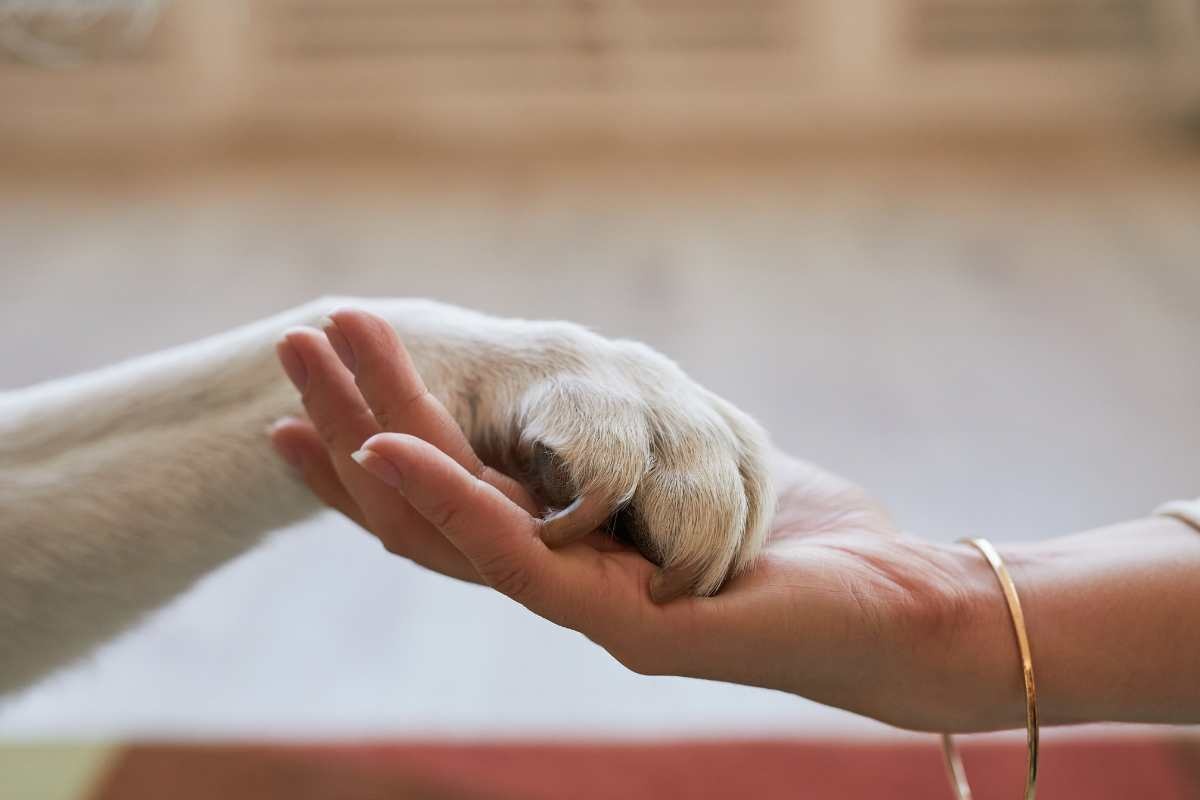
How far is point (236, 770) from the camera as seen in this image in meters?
1.37

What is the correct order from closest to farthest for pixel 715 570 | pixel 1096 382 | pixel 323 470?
1. pixel 715 570
2. pixel 323 470
3. pixel 1096 382

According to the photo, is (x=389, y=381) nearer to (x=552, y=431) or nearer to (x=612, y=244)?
(x=552, y=431)

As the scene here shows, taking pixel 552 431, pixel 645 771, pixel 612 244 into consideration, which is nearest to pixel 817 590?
pixel 552 431

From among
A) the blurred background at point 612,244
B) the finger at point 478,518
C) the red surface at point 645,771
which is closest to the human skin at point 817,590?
the finger at point 478,518

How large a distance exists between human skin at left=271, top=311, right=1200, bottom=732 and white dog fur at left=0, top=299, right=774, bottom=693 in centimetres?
6

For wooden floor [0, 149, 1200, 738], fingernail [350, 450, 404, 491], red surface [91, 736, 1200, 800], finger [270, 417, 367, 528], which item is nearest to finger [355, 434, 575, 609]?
fingernail [350, 450, 404, 491]

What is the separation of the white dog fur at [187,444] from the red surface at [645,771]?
1.42 ft

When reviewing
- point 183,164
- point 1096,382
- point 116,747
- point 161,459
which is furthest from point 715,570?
point 183,164

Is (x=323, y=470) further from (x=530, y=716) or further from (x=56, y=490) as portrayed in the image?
(x=530, y=716)

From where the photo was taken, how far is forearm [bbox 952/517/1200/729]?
2.80 feet

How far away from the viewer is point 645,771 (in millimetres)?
1390

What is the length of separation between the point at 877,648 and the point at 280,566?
125 cm

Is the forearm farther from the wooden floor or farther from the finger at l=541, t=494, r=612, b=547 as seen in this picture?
the wooden floor

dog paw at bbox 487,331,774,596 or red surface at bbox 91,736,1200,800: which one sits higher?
dog paw at bbox 487,331,774,596
